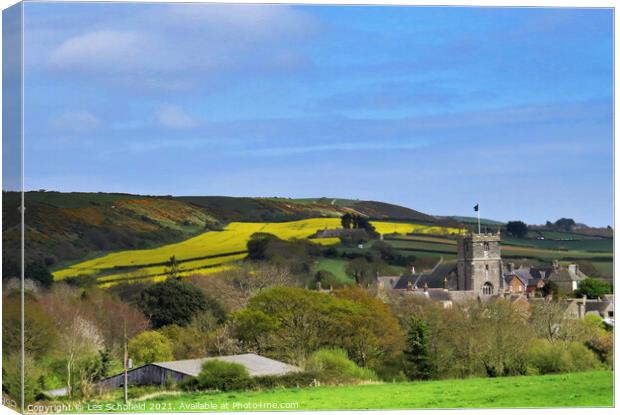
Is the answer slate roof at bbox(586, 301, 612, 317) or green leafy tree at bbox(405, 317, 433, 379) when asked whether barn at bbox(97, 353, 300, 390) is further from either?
slate roof at bbox(586, 301, 612, 317)

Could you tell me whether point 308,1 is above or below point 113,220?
above

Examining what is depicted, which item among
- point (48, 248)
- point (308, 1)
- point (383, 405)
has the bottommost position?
point (383, 405)

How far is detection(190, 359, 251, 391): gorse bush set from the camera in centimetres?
2645

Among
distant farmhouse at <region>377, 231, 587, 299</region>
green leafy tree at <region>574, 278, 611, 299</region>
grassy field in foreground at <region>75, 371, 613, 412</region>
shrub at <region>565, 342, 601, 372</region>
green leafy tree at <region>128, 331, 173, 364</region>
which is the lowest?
grassy field in foreground at <region>75, 371, 613, 412</region>

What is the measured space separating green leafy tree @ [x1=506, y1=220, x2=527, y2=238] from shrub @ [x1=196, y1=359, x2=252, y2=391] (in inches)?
334

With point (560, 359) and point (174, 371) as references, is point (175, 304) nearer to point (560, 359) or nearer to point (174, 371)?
point (174, 371)

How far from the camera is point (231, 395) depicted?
25.8 metres

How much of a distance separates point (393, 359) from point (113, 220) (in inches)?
265

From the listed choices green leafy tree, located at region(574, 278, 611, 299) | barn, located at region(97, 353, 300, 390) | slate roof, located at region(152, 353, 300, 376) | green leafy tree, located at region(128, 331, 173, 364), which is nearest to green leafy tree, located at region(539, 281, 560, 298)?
green leafy tree, located at region(574, 278, 611, 299)

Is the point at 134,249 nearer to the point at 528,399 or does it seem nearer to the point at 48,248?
the point at 48,248

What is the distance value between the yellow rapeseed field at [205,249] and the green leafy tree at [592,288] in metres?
9.03

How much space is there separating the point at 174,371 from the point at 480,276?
19853 millimetres

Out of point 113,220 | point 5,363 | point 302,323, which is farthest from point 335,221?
point 5,363

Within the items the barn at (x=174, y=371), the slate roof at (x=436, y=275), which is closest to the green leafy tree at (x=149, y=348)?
the barn at (x=174, y=371)
